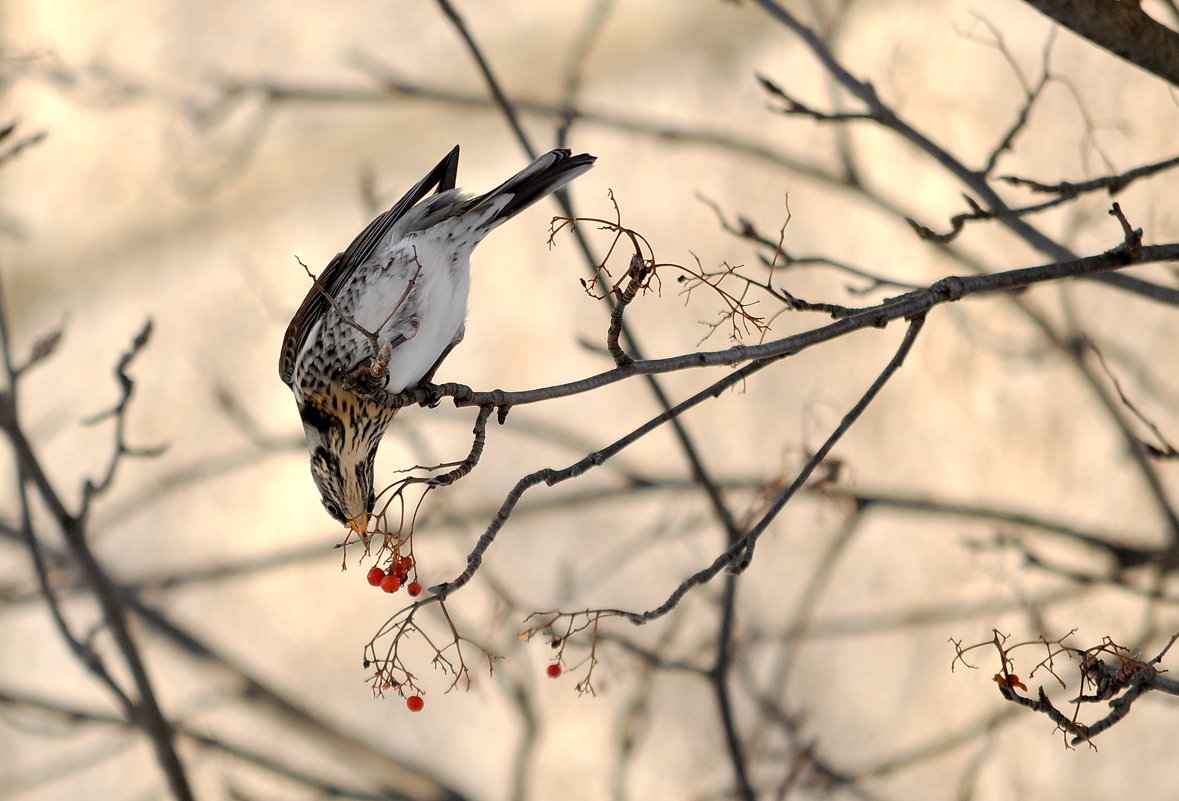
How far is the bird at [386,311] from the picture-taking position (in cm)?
170

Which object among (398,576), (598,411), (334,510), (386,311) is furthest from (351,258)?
(598,411)

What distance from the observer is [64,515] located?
5.37 ft

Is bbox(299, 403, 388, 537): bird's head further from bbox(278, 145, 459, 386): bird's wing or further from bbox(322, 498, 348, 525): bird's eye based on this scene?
bbox(278, 145, 459, 386): bird's wing

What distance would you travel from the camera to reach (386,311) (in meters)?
1.80

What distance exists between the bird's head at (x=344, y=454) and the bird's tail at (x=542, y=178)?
1.63 feet

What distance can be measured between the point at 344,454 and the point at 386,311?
29 centimetres

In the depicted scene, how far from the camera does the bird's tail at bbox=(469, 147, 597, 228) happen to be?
4.84ft

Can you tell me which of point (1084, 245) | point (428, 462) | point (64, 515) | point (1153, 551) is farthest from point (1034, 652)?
point (64, 515)

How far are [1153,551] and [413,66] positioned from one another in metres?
2.31

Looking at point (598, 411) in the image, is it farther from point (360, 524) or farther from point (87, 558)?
point (87, 558)

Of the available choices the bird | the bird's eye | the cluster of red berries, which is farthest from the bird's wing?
the cluster of red berries

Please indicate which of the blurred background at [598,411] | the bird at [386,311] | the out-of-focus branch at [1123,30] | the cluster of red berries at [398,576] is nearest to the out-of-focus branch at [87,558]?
the bird at [386,311]

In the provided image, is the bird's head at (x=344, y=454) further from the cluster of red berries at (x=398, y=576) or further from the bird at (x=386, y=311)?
the cluster of red berries at (x=398, y=576)

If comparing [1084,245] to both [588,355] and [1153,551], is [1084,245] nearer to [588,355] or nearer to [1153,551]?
[1153,551]
